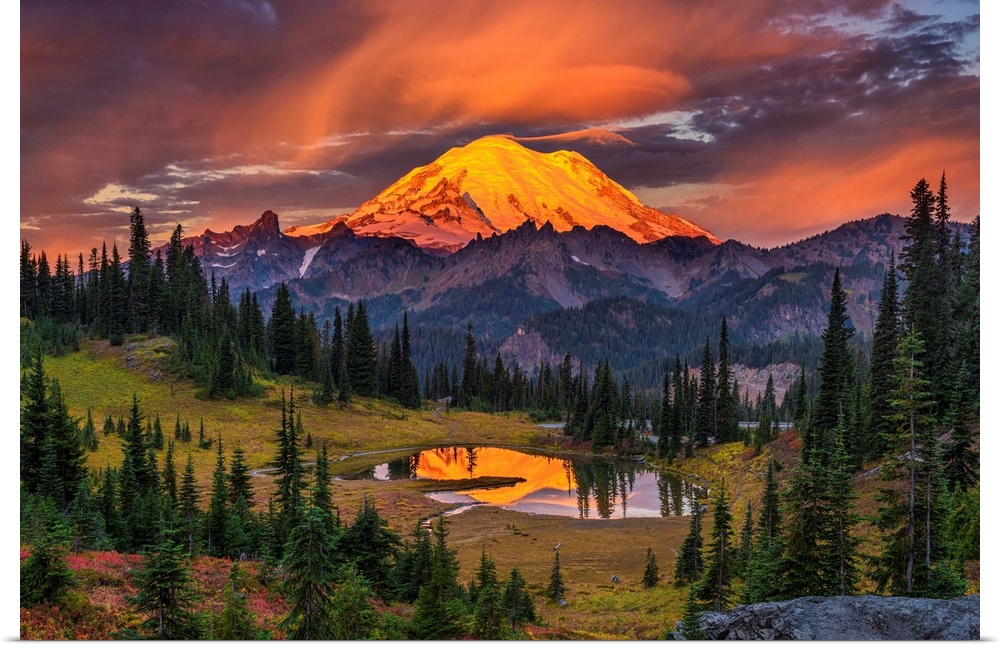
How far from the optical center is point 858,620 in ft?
52.9

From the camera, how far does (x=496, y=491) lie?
217ft

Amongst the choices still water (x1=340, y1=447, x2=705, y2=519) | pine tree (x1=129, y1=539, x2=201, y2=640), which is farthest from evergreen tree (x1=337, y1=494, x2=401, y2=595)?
still water (x1=340, y1=447, x2=705, y2=519)

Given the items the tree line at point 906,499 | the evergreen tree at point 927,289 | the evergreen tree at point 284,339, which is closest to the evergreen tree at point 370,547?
the tree line at point 906,499

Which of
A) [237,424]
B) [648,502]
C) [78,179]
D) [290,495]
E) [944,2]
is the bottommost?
[648,502]

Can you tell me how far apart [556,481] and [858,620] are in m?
58.4

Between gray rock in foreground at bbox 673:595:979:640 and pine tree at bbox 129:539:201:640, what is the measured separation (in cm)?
1333

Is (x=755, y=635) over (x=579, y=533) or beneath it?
Answer: over

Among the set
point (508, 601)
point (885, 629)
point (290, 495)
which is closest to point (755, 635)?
point (885, 629)

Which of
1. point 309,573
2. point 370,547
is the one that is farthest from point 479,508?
point 309,573

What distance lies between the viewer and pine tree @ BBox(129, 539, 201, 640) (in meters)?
13.7

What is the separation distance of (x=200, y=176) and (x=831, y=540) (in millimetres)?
27572

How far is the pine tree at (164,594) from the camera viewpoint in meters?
13.7

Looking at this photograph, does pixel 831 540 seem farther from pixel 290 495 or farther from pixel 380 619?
pixel 290 495

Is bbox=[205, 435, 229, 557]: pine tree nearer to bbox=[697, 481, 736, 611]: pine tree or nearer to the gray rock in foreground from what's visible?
bbox=[697, 481, 736, 611]: pine tree
